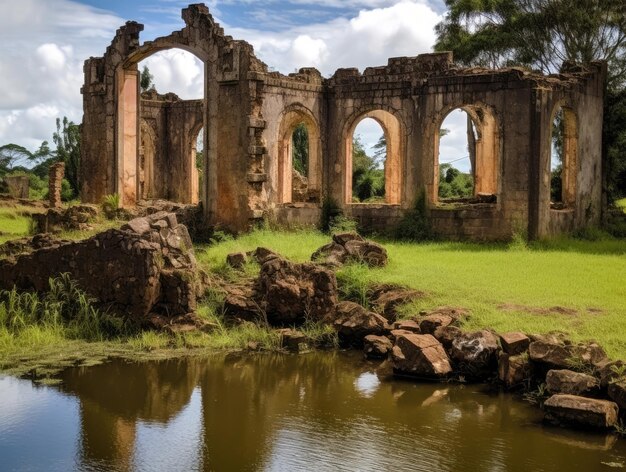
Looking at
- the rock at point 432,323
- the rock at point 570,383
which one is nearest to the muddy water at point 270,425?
the rock at point 570,383

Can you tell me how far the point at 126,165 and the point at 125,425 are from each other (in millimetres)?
11775

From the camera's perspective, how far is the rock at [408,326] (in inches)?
405

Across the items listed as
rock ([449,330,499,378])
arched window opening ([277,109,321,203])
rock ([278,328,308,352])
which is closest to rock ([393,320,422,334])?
rock ([449,330,499,378])

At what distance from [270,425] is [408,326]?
3.01 metres

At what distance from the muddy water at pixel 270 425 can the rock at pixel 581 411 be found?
15 centimetres

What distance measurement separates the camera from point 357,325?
10.9 m

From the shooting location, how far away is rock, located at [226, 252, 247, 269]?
1318 cm

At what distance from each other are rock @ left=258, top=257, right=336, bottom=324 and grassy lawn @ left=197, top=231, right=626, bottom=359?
0.87 m

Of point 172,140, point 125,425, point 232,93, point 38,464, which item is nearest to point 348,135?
point 232,93

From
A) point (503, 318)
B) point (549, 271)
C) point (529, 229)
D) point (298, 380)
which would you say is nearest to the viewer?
point (298, 380)

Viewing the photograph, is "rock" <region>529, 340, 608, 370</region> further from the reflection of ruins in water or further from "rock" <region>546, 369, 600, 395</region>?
the reflection of ruins in water

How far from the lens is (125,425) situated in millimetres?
7879

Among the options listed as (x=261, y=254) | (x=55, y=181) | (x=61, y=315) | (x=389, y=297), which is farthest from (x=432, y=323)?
(x=55, y=181)

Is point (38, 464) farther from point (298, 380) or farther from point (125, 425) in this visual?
point (298, 380)
